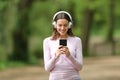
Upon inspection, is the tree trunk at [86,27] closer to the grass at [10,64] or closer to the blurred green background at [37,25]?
the blurred green background at [37,25]

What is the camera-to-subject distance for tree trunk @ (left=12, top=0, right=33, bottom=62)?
25.9 metres

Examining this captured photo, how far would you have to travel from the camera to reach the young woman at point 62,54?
18.4ft

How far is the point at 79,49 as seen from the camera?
5672 millimetres

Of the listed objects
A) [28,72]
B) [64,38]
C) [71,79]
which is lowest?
[28,72]

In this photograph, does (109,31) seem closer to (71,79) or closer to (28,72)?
(28,72)

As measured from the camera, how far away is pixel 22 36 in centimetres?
2625

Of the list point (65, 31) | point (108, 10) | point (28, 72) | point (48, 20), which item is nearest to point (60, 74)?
point (65, 31)

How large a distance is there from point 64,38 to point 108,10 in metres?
33.3

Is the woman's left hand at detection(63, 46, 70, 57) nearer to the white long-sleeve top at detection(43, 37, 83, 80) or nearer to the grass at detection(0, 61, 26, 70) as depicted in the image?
the white long-sleeve top at detection(43, 37, 83, 80)

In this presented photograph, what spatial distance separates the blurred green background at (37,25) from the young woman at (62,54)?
41.3 feet

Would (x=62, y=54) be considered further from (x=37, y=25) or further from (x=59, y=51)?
(x=37, y=25)

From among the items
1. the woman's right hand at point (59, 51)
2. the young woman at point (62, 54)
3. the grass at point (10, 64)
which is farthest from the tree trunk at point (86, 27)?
the woman's right hand at point (59, 51)

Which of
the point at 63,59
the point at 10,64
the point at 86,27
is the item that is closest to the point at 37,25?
the point at 86,27

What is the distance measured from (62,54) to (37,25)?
26.6 metres
